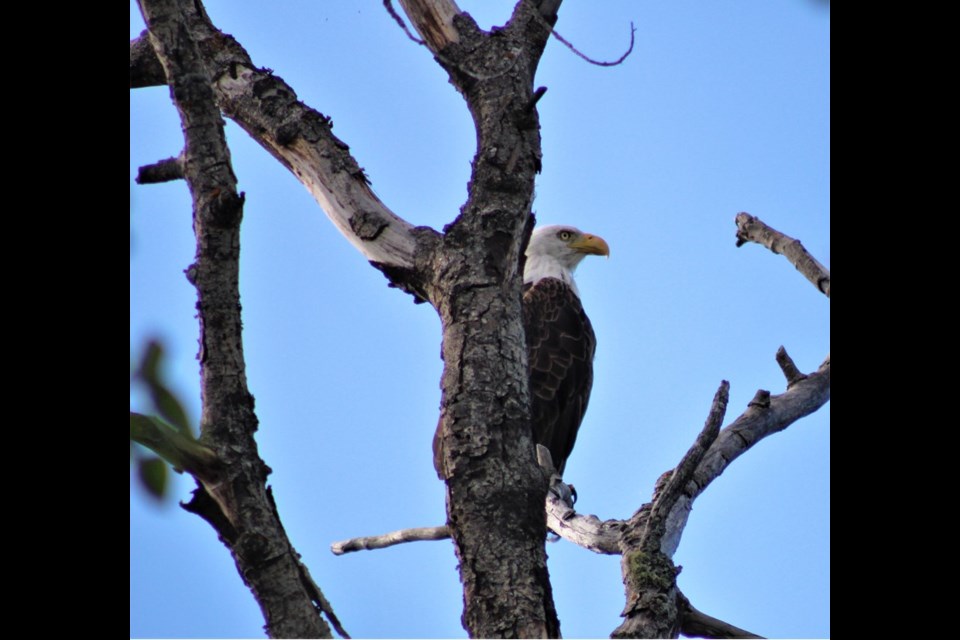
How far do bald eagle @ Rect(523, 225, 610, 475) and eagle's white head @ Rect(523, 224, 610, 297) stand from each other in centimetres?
32

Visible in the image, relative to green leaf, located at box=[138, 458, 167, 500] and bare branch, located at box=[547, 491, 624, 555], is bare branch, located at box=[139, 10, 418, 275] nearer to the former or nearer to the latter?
bare branch, located at box=[547, 491, 624, 555]

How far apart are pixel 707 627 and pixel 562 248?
16.8 feet

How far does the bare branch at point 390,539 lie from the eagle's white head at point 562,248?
414cm

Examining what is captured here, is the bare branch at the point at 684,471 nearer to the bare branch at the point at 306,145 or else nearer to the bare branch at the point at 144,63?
the bare branch at the point at 306,145

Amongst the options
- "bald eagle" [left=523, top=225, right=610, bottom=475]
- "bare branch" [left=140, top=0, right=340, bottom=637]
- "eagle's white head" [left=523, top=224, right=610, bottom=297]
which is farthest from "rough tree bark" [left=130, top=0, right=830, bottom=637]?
"eagle's white head" [left=523, top=224, right=610, bottom=297]

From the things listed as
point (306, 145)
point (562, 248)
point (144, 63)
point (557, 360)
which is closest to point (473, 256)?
point (306, 145)

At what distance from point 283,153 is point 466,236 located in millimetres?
994

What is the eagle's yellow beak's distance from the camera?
7863 millimetres

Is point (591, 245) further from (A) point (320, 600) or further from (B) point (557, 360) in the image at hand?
(A) point (320, 600)

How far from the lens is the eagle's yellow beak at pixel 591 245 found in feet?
25.8
